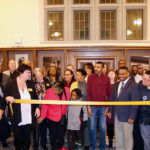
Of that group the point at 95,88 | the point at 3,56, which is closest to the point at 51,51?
the point at 3,56

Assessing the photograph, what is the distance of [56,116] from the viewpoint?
3832 millimetres

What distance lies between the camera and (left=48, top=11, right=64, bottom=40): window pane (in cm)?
784

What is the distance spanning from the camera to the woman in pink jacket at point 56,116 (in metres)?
3.83

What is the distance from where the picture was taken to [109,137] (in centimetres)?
456

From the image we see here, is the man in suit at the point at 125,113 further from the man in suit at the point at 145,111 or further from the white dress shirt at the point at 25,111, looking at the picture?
the white dress shirt at the point at 25,111

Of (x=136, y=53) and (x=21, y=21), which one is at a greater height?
(x=21, y=21)

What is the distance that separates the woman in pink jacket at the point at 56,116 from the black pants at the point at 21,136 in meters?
0.52

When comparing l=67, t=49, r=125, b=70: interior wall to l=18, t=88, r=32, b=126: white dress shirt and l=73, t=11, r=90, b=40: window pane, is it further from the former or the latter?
l=18, t=88, r=32, b=126: white dress shirt

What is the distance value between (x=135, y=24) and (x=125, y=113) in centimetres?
517

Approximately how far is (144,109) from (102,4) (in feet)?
17.4

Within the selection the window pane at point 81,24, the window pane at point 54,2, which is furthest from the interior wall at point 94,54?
the window pane at point 54,2

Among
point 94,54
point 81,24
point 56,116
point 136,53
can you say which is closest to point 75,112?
point 56,116

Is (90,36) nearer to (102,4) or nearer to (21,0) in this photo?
(102,4)

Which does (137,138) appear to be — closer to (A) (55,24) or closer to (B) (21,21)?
(A) (55,24)
